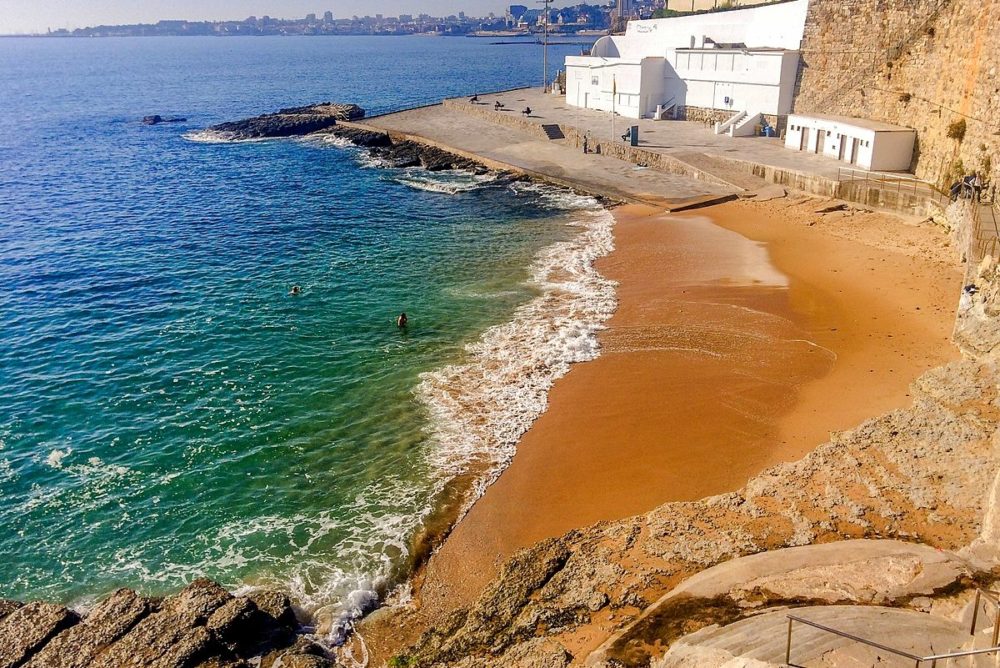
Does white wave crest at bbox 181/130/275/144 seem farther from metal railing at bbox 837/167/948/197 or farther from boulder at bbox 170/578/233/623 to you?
boulder at bbox 170/578/233/623

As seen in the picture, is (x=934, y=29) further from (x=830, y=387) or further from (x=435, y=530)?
(x=435, y=530)

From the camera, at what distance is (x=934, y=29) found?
96.7ft

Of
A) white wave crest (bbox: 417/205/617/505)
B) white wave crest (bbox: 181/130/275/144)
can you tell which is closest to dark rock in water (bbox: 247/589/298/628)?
white wave crest (bbox: 417/205/617/505)

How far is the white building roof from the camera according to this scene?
29.8m

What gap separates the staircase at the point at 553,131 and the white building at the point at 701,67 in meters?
5.14

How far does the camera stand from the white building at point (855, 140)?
29.6 metres

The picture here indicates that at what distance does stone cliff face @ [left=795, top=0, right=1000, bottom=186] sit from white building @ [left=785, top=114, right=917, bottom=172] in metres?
0.76

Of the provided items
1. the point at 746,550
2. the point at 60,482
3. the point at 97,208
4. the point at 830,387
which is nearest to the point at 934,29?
the point at 830,387

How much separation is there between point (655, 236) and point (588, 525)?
1850cm

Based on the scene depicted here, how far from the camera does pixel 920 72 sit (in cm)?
3009

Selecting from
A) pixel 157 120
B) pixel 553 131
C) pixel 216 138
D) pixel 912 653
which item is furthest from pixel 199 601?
pixel 157 120

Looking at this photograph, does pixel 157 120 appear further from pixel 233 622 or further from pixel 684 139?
pixel 233 622

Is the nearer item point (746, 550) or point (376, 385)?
point (746, 550)

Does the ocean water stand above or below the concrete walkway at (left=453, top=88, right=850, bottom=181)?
below
